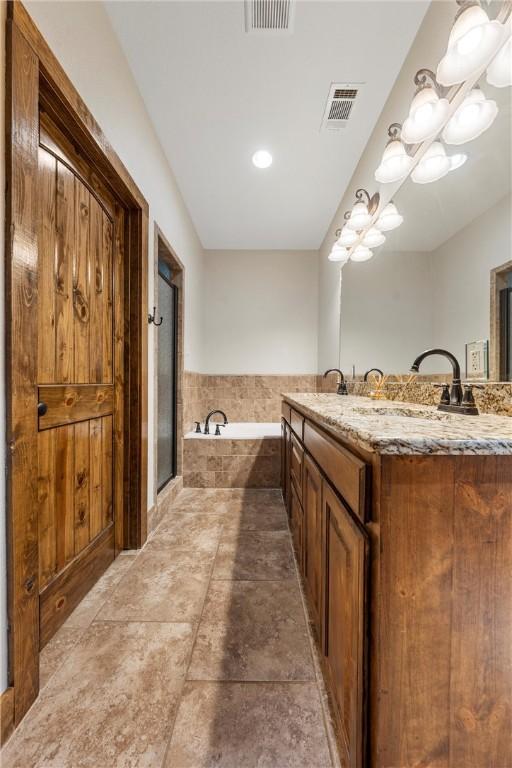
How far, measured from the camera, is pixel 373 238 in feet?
7.01

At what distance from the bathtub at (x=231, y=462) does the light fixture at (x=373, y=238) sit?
1744mm

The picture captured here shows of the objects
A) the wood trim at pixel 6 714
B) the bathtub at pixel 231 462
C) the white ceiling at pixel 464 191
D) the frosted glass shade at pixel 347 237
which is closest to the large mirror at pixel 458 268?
the white ceiling at pixel 464 191

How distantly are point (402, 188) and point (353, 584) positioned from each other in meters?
1.92

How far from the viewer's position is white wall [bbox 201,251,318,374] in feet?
13.2

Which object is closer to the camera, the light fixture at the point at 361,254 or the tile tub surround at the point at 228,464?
the light fixture at the point at 361,254

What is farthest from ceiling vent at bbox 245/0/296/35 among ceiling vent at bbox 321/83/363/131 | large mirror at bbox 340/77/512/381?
large mirror at bbox 340/77/512/381

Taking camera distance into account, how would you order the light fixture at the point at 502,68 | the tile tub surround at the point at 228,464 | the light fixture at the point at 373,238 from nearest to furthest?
the light fixture at the point at 502,68 < the light fixture at the point at 373,238 < the tile tub surround at the point at 228,464

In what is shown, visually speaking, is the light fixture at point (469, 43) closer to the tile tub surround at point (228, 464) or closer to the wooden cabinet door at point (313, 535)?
the wooden cabinet door at point (313, 535)

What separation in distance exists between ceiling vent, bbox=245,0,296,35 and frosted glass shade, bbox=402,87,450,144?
2.25 ft

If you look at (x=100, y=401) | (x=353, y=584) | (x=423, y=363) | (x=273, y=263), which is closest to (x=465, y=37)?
(x=423, y=363)

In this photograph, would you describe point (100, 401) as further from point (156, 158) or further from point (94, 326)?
point (156, 158)

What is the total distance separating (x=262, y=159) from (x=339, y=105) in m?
0.65

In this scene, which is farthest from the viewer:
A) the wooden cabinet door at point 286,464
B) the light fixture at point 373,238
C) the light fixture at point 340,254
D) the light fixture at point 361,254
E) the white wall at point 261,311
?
the white wall at point 261,311

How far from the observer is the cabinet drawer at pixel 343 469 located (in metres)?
0.63
